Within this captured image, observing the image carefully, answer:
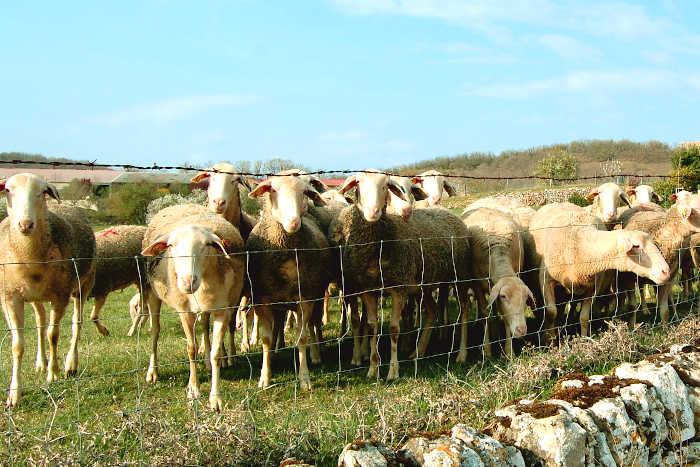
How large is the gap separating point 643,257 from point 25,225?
6.81 metres

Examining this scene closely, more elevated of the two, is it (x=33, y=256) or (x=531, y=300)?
(x=33, y=256)

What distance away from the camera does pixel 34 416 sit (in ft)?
20.5

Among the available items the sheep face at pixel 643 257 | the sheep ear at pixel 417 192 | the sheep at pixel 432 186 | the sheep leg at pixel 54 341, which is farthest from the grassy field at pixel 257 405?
the sheep at pixel 432 186

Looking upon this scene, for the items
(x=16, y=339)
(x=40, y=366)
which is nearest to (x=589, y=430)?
(x=16, y=339)

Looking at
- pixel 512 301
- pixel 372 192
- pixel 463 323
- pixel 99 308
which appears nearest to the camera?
pixel 372 192

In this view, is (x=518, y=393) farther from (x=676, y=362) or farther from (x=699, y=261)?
(x=699, y=261)

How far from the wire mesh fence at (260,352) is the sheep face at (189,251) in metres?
0.12

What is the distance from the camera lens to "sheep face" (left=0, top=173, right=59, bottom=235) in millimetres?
6621

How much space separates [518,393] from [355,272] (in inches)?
97.2

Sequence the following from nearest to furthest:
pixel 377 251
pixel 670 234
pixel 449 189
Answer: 1. pixel 377 251
2. pixel 670 234
3. pixel 449 189

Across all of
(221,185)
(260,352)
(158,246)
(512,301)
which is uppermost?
(221,185)

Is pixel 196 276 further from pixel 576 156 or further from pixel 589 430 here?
pixel 576 156

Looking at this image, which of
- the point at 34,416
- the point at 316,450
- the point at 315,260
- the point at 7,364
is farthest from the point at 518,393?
the point at 7,364

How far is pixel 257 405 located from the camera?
6.46 metres
